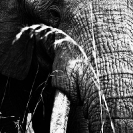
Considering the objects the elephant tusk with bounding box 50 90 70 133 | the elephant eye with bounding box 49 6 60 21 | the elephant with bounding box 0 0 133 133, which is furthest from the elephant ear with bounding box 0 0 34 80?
the elephant tusk with bounding box 50 90 70 133

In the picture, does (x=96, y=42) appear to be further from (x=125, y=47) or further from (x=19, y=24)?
(x=19, y=24)

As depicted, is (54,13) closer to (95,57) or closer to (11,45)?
(11,45)

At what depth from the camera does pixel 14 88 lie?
4.04 m

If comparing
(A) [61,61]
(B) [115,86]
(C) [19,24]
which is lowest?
(B) [115,86]

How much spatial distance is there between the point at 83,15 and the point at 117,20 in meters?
0.21

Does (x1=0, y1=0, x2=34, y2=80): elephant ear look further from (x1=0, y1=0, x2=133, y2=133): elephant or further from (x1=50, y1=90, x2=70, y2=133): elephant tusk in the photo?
(x1=50, y1=90, x2=70, y2=133): elephant tusk

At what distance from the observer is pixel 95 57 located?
8.68 feet

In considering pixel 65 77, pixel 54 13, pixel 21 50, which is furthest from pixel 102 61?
pixel 21 50

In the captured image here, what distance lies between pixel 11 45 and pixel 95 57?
1.19 metres

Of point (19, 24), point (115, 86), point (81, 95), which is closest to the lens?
point (115, 86)

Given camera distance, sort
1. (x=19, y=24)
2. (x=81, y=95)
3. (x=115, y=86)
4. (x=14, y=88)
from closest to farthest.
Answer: (x=115, y=86) < (x=81, y=95) < (x=19, y=24) < (x=14, y=88)

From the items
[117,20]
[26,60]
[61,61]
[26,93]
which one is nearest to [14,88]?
[26,93]

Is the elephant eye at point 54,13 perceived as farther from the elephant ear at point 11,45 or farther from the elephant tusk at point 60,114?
the elephant tusk at point 60,114

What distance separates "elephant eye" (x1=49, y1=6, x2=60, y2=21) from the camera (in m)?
3.39
